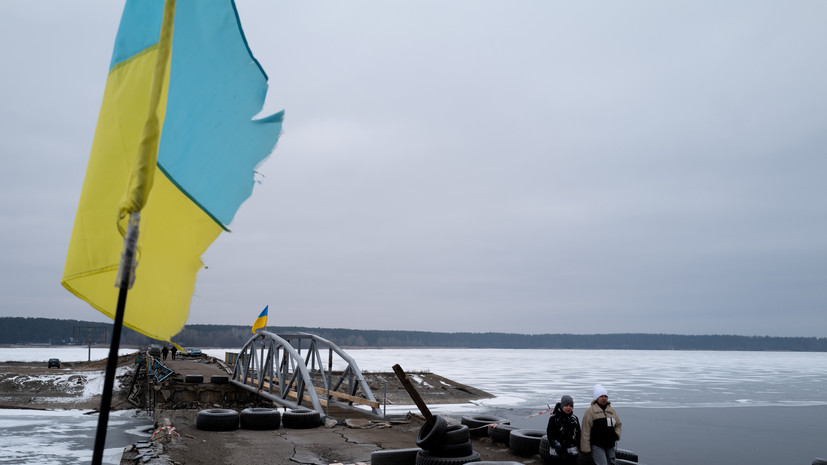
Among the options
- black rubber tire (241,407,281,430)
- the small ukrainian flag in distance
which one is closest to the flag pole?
A: black rubber tire (241,407,281,430)

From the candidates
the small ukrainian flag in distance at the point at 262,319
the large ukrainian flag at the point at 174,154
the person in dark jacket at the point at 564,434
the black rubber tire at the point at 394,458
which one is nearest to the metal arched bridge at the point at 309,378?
the small ukrainian flag in distance at the point at 262,319

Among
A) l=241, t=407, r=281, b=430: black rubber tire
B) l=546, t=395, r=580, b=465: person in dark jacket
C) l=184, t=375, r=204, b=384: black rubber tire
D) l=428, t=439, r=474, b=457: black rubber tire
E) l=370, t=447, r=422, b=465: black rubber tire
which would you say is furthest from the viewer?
l=184, t=375, r=204, b=384: black rubber tire

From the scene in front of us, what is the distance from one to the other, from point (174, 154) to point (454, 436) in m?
9.17

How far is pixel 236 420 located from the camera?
695 inches

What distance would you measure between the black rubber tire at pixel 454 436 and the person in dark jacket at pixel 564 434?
172cm

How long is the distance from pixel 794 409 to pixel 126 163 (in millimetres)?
46238

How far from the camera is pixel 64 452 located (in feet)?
62.3

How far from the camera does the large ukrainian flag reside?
11.2 ft

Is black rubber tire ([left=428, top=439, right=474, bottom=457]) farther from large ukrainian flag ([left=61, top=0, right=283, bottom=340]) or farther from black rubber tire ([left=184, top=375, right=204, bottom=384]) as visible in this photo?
black rubber tire ([left=184, top=375, right=204, bottom=384])

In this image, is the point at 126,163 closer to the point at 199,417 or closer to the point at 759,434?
the point at 199,417

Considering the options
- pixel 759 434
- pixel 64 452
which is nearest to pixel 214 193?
pixel 64 452

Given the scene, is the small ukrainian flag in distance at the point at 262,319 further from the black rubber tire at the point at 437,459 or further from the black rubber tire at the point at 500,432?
the black rubber tire at the point at 437,459

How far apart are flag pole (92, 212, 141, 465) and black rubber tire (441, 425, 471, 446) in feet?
30.8

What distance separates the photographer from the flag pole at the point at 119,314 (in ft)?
8.63
